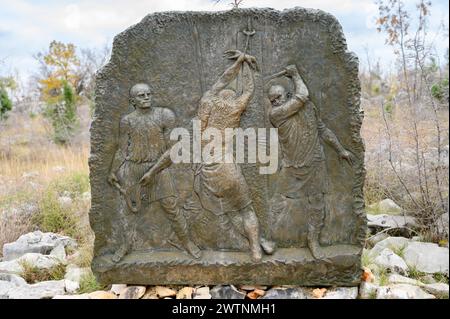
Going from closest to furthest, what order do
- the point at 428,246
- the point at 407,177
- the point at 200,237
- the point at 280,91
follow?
1. the point at 280,91
2. the point at 200,237
3. the point at 428,246
4. the point at 407,177

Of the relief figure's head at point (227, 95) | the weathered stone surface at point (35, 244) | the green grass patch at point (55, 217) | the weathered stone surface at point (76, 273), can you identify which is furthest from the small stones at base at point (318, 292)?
the green grass patch at point (55, 217)

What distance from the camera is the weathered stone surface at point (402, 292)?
10.9 ft

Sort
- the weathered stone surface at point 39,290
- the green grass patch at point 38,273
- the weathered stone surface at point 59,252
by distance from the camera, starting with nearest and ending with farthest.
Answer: the weathered stone surface at point 39,290 < the green grass patch at point 38,273 < the weathered stone surface at point 59,252

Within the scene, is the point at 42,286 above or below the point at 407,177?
below

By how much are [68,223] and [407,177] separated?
386cm

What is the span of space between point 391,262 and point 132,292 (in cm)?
219

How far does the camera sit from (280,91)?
326 centimetres

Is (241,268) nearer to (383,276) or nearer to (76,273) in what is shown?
(383,276)

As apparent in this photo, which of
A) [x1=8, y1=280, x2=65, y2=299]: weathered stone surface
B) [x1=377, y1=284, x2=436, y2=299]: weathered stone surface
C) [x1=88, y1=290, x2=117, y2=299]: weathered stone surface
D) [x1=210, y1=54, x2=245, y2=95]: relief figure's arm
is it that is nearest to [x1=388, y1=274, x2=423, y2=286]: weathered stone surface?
[x1=377, y1=284, x2=436, y2=299]: weathered stone surface

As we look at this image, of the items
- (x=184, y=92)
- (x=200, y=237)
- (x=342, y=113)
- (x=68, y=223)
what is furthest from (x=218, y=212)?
(x=68, y=223)

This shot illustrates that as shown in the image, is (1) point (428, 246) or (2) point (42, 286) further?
(1) point (428, 246)

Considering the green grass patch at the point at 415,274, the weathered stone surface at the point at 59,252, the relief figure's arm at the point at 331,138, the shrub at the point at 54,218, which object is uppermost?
the relief figure's arm at the point at 331,138

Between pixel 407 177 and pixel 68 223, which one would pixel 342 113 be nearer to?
pixel 407 177

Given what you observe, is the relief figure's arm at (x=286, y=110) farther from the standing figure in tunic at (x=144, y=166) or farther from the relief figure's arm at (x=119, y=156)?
the relief figure's arm at (x=119, y=156)
